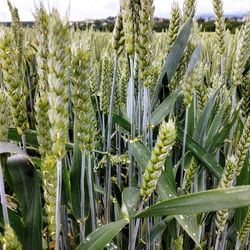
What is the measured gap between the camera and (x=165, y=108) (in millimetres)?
931

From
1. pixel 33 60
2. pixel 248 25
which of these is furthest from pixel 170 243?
pixel 33 60

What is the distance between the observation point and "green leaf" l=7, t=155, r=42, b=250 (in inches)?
26.7

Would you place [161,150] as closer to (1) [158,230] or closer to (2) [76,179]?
(2) [76,179]

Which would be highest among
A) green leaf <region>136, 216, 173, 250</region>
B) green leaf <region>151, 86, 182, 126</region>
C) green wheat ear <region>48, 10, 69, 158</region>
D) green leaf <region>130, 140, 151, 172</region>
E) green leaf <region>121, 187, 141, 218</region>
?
green wheat ear <region>48, 10, 69, 158</region>

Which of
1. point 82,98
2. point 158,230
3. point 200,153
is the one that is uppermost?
point 82,98

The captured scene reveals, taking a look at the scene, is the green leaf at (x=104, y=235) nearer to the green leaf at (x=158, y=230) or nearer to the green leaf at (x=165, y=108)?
the green leaf at (x=158, y=230)

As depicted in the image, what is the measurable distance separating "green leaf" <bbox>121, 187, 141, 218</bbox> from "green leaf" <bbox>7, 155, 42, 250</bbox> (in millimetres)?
227

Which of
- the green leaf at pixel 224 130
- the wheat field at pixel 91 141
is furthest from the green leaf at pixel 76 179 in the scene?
the green leaf at pixel 224 130

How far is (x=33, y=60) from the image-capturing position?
2.01 metres

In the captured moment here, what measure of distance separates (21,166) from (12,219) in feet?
0.47

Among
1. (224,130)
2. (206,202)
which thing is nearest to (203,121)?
(224,130)

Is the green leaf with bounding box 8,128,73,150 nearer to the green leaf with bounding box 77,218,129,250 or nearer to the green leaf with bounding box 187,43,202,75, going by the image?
the green leaf with bounding box 77,218,129,250

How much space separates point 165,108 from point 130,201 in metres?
0.39

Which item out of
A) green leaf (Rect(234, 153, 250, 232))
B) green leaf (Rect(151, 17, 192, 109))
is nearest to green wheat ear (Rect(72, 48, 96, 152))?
green leaf (Rect(151, 17, 192, 109))
